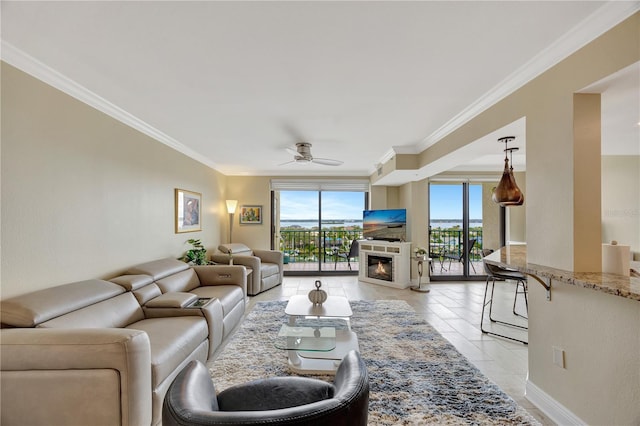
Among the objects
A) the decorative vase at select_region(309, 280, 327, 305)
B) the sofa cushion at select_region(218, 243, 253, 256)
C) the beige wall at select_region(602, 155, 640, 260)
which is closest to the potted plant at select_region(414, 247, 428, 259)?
the beige wall at select_region(602, 155, 640, 260)

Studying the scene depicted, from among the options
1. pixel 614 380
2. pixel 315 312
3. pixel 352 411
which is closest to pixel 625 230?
pixel 614 380

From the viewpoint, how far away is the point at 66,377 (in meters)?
1.57

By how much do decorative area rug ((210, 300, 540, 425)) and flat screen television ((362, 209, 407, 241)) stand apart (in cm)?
237

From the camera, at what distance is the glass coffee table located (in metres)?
2.37

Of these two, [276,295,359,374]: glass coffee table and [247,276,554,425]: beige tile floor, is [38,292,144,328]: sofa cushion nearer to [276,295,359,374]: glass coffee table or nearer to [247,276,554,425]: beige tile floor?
[276,295,359,374]: glass coffee table

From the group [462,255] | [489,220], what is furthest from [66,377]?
[489,220]

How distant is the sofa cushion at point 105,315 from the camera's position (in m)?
1.95

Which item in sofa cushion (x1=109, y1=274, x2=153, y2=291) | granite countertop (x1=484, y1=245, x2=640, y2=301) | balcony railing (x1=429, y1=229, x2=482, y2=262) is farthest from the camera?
balcony railing (x1=429, y1=229, x2=482, y2=262)

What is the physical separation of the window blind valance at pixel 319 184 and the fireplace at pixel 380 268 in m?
1.74

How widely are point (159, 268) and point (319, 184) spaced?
411 centimetres

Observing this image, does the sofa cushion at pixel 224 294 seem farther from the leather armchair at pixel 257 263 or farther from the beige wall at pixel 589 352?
the beige wall at pixel 589 352

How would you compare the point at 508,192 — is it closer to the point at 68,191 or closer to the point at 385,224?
the point at 385,224

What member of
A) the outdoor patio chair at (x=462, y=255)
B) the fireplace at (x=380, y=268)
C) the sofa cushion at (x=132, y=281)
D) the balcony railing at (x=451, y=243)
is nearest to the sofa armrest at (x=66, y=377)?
the sofa cushion at (x=132, y=281)

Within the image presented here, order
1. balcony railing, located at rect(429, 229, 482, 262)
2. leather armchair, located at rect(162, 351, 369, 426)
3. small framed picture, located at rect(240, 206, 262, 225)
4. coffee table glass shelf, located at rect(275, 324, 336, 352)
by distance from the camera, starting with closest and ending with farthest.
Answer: leather armchair, located at rect(162, 351, 369, 426), coffee table glass shelf, located at rect(275, 324, 336, 352), balcony railing, located at rect(429, 229, 482, 262), small framed picture, located at rect(240, 206, 262, 225)
